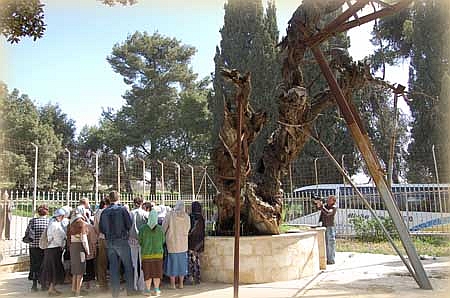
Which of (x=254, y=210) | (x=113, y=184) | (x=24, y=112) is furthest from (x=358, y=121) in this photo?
(x=24, y=112)

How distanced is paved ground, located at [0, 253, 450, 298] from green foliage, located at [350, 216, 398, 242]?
586 cm

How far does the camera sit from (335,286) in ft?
23.6

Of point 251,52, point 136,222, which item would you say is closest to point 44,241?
point 136,222

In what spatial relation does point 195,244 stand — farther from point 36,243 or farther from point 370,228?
point 370,228

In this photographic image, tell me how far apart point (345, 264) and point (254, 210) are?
127 inches

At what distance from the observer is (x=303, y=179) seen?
1745cm

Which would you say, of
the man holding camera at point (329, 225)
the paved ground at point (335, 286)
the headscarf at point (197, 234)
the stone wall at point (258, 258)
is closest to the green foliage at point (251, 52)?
the man holding camera at point (329, 225)

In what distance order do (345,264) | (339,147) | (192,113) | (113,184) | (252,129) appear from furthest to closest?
(192,113) → (339,147) → (113,184) → (345,264) → (252,129)

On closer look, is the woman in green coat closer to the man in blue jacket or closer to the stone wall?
the man in blue jacket

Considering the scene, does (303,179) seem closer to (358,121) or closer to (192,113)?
(358,121)

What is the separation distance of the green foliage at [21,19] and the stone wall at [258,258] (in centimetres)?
486

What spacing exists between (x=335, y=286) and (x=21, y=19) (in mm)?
6163

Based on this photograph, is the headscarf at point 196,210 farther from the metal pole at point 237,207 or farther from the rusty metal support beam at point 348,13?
the rusty metal support beam at point 348,13

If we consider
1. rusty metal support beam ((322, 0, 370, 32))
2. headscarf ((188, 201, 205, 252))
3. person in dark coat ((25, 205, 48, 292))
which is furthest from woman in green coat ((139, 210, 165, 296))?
rusty metal support beam ((322, 0, 370, 32))
